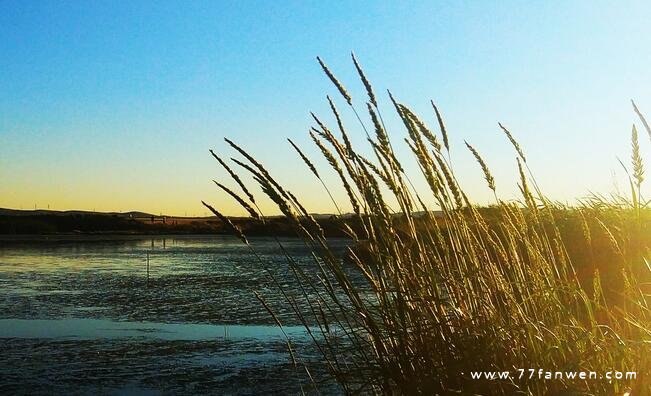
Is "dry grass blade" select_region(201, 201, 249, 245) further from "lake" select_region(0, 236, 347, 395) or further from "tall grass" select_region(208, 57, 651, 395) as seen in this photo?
"lake" select_region(0, 236, 347, 395)

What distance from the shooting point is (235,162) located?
235 cm

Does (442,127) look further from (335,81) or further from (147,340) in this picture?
(147,340)

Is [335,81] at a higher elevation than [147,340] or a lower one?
higher

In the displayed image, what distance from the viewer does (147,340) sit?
7527 mm

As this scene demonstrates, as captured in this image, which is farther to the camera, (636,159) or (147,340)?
(147,340)

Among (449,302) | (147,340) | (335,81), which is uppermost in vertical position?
(335,81)

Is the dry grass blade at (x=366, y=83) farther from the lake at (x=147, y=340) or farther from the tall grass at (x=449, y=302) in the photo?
the lake at (x=147, y=340)

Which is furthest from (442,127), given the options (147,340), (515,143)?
(147,340)

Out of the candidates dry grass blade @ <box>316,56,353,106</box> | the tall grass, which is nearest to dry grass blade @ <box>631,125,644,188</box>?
the tall grass

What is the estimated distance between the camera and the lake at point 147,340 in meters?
5.44

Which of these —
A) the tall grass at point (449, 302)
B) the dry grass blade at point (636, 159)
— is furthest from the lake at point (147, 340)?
the dry grass blade at point (636, 159)

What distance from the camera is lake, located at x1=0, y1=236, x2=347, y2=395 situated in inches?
214

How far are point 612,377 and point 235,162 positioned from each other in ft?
4.16

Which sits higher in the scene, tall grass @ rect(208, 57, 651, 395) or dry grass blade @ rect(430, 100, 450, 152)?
dry grass blade @ rect(430, 100, 450, 152)
